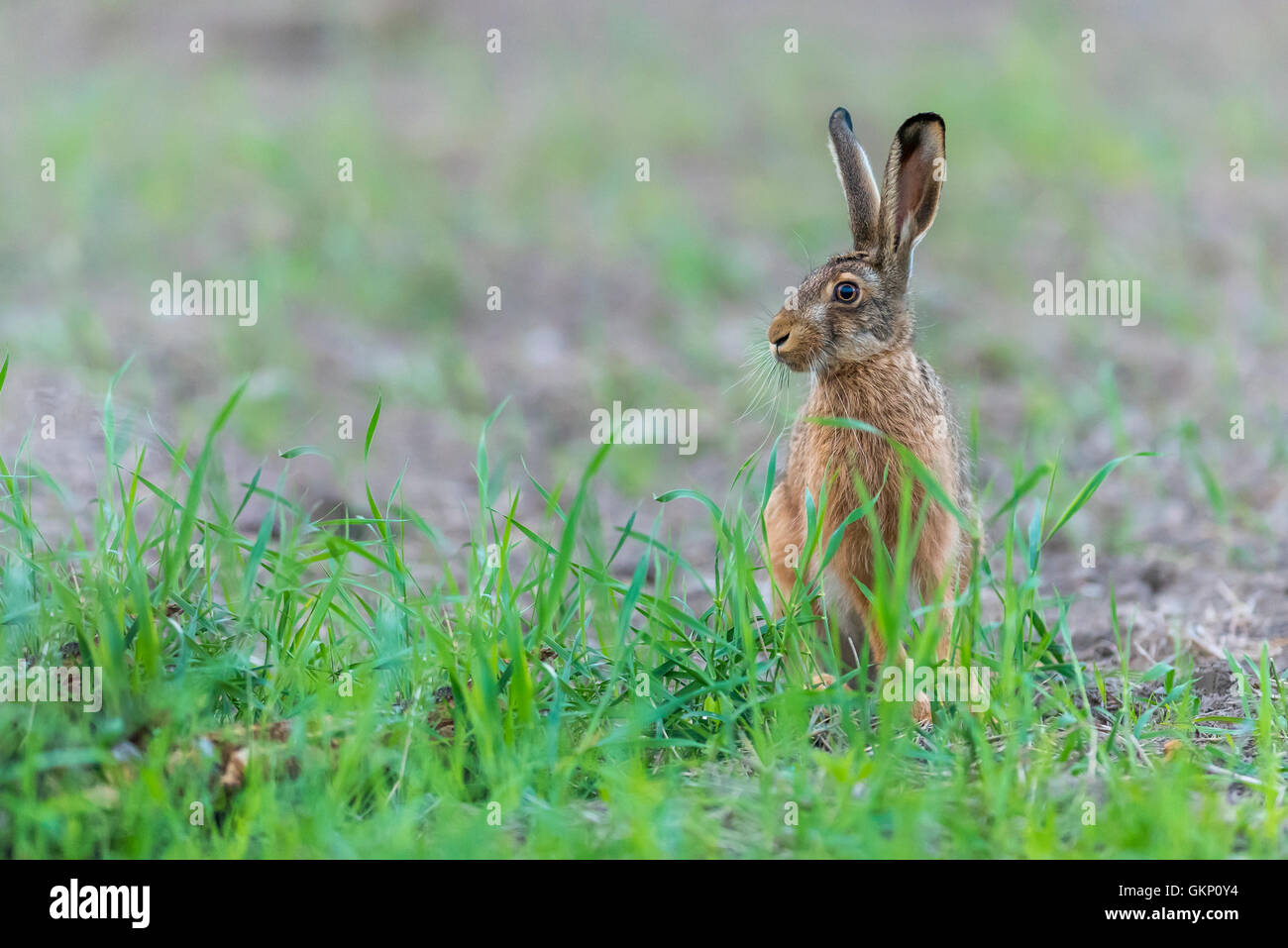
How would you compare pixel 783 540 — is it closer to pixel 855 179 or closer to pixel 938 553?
pixel 938 553

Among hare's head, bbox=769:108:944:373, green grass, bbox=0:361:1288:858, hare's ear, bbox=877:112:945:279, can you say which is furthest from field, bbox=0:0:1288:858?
hare's ear, bbox=877:112:945:279

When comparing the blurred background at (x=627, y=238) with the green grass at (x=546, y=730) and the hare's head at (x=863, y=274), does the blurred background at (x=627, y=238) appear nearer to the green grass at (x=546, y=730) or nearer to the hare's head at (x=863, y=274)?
the green grass at (x=546, y=730)

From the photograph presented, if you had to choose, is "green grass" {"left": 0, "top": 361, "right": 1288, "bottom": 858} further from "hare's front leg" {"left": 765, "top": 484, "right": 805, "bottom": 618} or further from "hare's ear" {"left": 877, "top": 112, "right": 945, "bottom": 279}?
"hare's ear" {"left": 877, "top": 112, "right": 945, "bottom": 279}

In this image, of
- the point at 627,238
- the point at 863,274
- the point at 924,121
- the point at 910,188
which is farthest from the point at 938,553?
the point at 627,238

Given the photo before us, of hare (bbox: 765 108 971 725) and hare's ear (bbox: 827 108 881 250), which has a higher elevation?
hare's ear (bbox: 827 108 881 250)

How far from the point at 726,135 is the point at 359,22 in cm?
438

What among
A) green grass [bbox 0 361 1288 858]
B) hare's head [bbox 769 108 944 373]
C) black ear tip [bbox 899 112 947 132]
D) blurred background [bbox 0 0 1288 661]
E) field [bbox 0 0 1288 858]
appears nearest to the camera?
green grass [bbox 0 361 1288 858]

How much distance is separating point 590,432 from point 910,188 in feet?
12.0

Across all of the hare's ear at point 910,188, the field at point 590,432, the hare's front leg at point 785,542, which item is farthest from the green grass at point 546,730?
the hare's ear at point 910,188

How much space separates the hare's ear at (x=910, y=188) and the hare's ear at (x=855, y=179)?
63mm

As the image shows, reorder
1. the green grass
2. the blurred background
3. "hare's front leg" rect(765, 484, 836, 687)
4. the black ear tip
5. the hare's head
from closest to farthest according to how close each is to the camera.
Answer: the green grass < the black ear tip < the hare's head < "hare's front leg" rect(765, 484, 836, 687) < the blurred background

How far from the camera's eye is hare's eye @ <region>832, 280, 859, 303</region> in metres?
4.38
